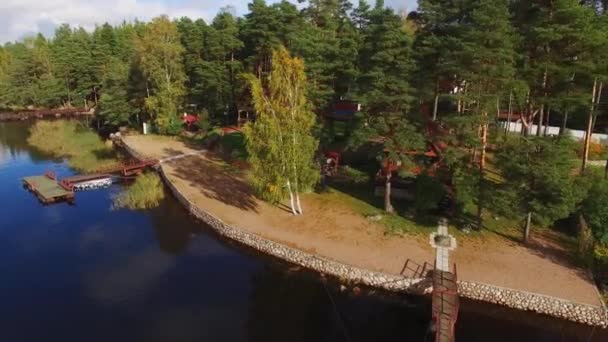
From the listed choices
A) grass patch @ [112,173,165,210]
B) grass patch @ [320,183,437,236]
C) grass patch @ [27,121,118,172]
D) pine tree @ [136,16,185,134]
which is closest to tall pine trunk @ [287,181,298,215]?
grass patch @ [320,183,437,236]

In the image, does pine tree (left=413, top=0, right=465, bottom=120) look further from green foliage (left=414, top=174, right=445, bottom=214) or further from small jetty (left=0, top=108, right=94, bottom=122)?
small jetty (left=0, top=108, right=94, bottom=122)

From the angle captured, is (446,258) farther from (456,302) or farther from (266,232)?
(266,232)

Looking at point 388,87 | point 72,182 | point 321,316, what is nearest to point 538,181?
point 388,87

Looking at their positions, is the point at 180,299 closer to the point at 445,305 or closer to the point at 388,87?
the point at 445,305

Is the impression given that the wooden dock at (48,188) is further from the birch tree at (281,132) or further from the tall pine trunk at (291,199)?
the tall pine trunk at (291,199)

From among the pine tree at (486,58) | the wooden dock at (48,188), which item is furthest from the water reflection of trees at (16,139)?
the pine tree at (486,58)

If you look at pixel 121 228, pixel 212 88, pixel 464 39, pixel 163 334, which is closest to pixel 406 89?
pixel 464 39

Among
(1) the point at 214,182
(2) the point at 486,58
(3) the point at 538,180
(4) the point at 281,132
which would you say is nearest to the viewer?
(2) the point at 486,58

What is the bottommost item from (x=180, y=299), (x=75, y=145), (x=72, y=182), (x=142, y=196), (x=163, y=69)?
(x=180, y=299)
